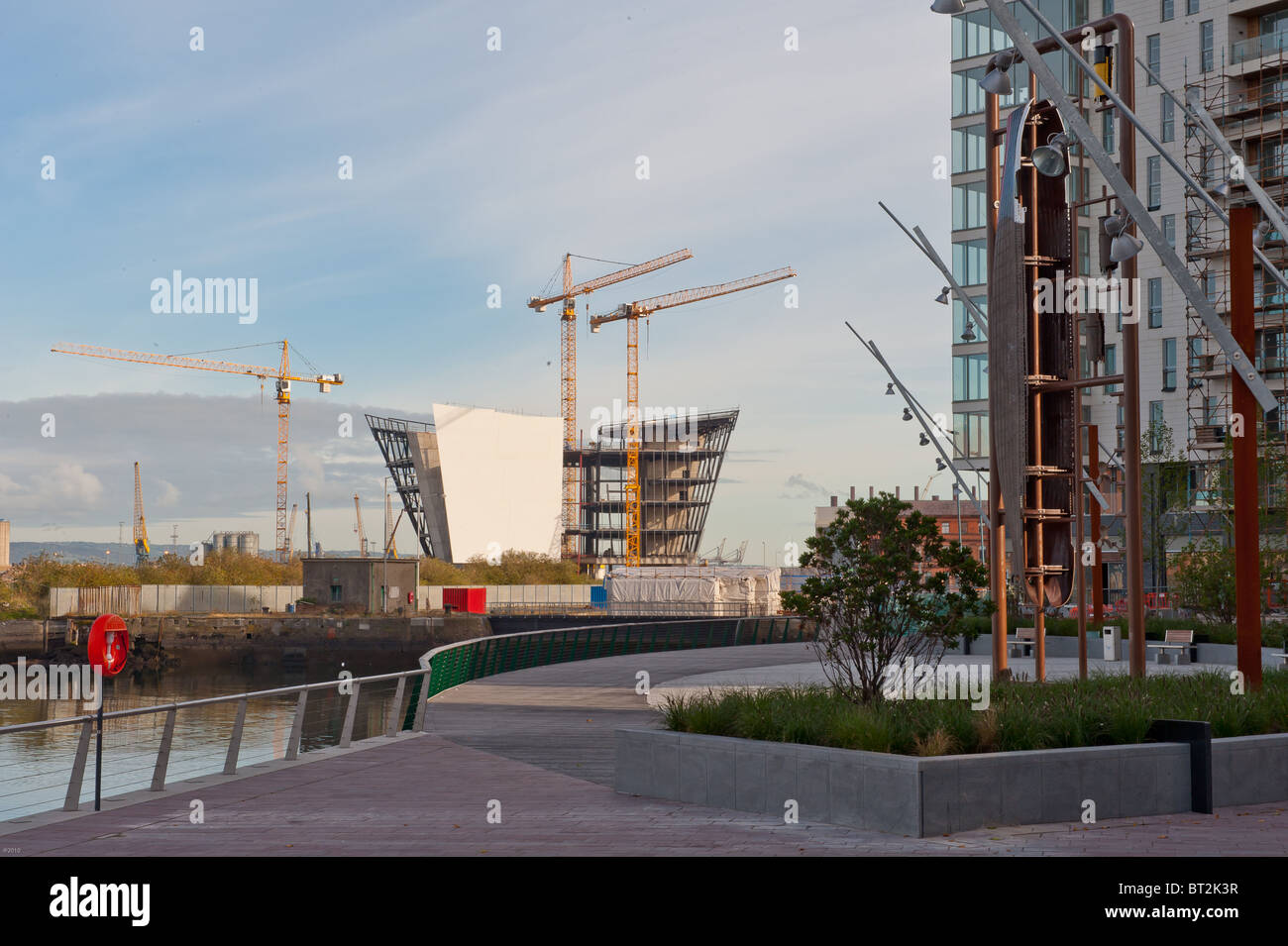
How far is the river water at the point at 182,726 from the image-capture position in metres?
29.5

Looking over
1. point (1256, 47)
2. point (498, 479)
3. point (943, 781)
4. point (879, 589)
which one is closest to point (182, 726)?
point (879, 589)

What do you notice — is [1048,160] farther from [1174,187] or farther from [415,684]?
[1174,187]

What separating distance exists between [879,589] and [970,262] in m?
54.2

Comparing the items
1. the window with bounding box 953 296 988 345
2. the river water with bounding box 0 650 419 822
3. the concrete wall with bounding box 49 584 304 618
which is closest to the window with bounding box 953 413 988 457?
the window with bounding box 953 296 988 345

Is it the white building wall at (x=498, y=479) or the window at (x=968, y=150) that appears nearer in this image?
the window at (x=968, y=150)

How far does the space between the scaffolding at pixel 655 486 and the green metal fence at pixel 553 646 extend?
10352 cm

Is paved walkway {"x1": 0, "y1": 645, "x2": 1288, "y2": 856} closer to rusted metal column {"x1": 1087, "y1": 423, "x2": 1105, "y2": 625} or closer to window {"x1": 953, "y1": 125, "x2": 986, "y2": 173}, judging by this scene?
rusted metal column {"x1": 1087, "y1": 423, "x2": 1105, "y2": 625}

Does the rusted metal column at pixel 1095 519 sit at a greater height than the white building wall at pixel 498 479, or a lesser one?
lesser

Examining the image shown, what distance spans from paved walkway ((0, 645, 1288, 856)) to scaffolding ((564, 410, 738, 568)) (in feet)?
491

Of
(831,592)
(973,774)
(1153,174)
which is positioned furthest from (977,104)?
(973,774)

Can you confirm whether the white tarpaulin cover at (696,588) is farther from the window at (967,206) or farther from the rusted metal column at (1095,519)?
the rusted metal column at (1095,519)

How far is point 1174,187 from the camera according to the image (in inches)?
2569

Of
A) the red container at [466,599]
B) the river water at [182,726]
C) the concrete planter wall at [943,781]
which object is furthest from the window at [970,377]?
the concrete planter wall at [943,781]

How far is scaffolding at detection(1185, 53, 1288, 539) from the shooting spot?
61.2m
